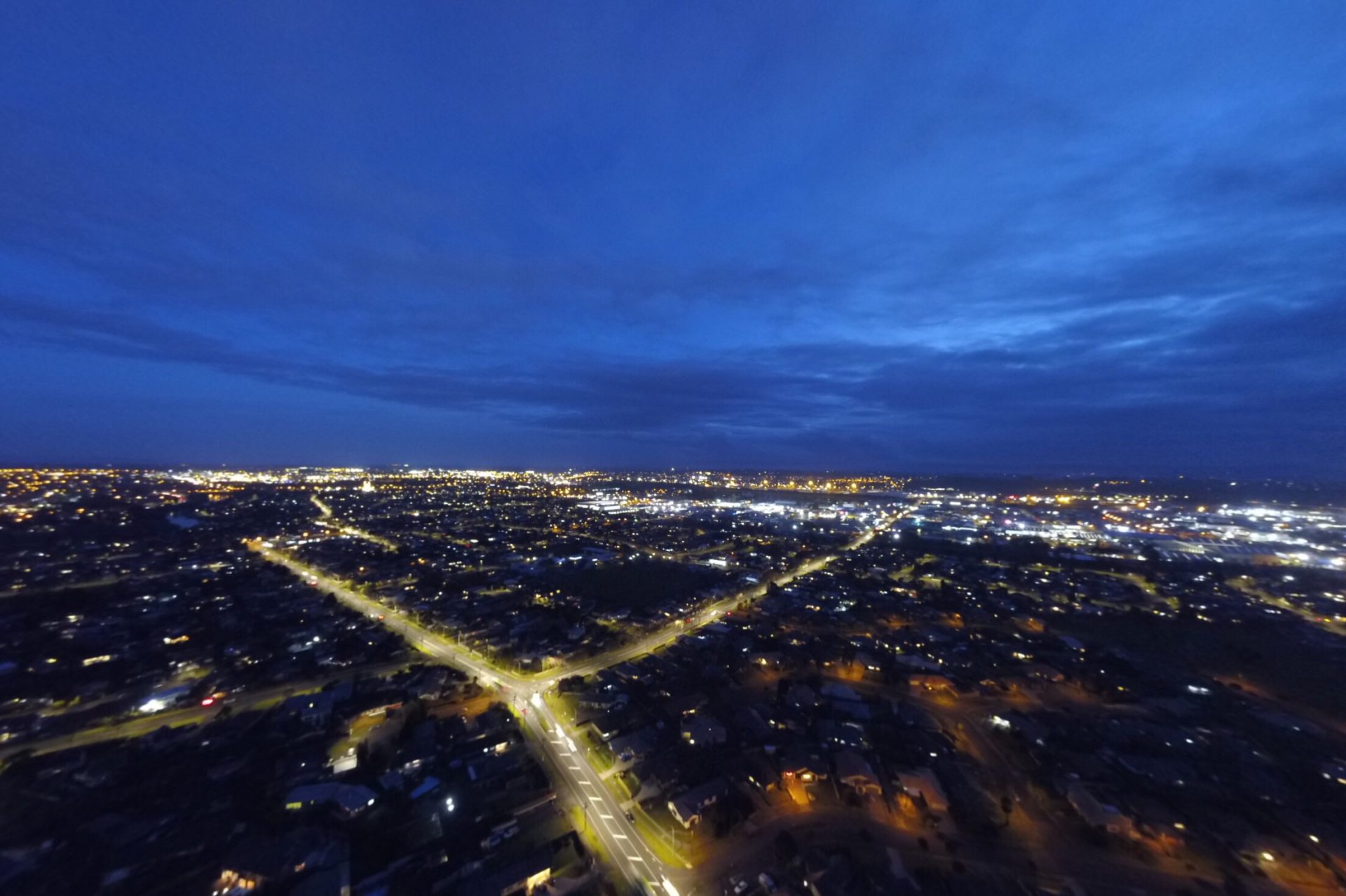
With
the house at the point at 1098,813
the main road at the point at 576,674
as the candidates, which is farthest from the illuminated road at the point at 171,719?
the house at the point at 1098,813

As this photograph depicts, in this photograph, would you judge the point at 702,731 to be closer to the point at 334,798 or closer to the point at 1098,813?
the point at 334,798

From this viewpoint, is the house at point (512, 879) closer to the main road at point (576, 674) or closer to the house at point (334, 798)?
the main road at point (576, 674)

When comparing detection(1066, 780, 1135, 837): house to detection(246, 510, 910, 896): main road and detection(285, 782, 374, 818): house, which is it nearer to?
detection(246, 510, 910, 896): main road

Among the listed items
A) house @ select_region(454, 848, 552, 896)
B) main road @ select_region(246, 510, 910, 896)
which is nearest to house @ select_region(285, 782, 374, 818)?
house @ select_region(454, 848, 552, 896)

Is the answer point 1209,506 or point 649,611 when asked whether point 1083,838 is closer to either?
point 649,611

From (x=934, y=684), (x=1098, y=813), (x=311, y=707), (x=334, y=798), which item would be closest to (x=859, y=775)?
(x=1098, y=813)

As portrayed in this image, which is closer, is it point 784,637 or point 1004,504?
point 784,637

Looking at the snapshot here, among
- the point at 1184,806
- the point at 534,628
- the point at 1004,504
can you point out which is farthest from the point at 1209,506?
the point at 534,628
